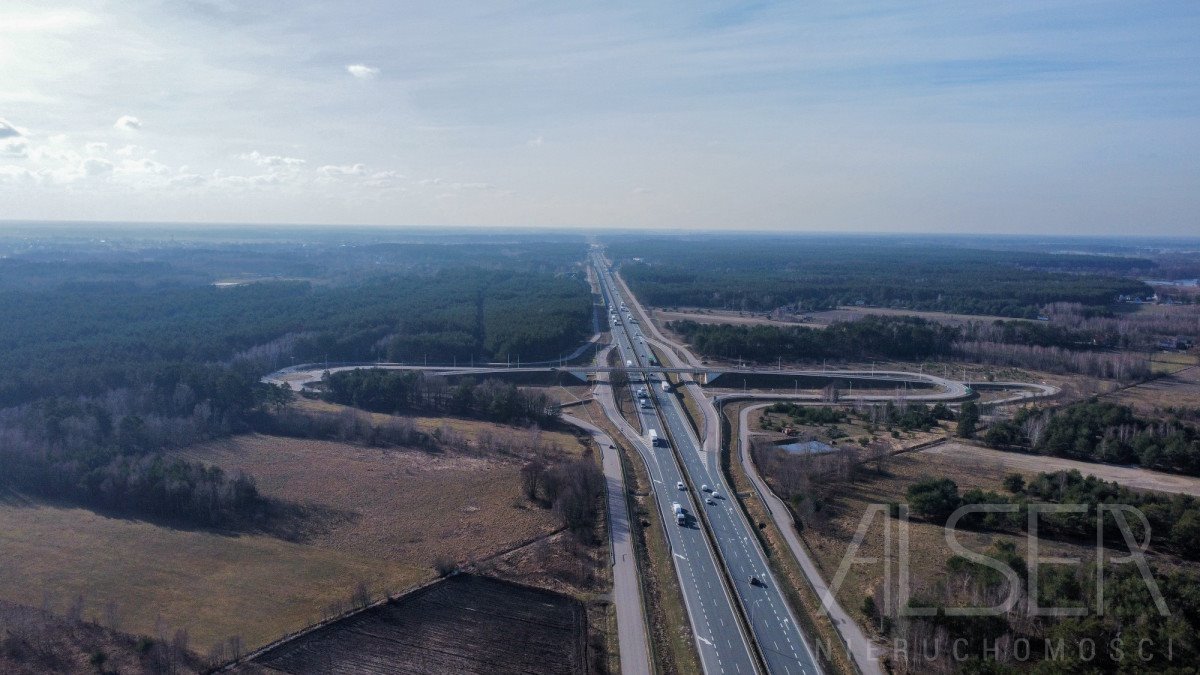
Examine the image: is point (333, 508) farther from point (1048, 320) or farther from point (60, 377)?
point (1048, 320)

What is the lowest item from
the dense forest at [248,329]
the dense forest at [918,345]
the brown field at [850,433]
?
the brown field at [850,433]

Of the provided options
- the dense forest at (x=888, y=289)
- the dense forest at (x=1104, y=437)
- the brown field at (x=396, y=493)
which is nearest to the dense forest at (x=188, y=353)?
the brown field at (x=396, y=493)

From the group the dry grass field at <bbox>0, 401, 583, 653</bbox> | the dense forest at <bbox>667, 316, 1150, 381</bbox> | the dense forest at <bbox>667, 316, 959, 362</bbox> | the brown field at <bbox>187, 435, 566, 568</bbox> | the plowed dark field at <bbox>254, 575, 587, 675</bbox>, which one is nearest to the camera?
the plowed dark field at <bbox>254, 575, 587, 675</bbox>

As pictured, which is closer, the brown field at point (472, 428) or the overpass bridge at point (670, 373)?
the brown field at point (472, 428)

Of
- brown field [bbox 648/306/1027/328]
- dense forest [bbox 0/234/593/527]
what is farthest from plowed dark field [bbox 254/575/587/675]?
brown field [bbox 648/306/1027/328]

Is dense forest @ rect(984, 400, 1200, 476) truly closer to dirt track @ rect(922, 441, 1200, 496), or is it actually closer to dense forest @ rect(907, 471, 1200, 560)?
dirt track @ rect(922, 441, 1200, 496)

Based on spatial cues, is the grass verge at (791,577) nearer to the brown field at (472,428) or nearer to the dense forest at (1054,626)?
the dense forest at (1054,626)
